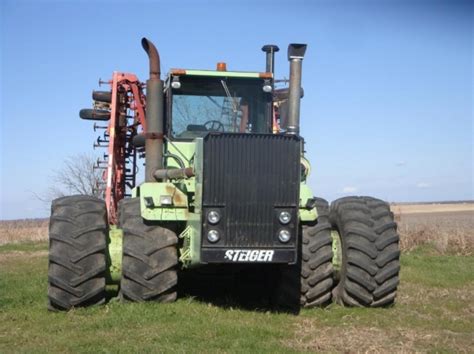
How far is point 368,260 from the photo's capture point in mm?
8469

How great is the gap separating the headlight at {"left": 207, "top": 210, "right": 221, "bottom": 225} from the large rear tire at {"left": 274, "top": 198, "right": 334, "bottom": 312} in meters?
1.40

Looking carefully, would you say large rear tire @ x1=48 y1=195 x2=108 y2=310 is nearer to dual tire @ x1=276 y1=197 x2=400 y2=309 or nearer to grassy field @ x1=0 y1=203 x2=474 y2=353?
grassy field @ x1=0 y1=203 x2=474 y2=353

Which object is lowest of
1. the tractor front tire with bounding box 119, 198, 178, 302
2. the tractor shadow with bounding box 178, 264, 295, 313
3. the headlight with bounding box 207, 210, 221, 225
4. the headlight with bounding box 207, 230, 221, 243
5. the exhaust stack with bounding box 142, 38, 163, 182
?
the tractor shadow with bounding box 178, 264, 295, 313

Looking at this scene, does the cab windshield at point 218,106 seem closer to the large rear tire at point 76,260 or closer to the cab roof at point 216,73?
the cab roof at point 216,73

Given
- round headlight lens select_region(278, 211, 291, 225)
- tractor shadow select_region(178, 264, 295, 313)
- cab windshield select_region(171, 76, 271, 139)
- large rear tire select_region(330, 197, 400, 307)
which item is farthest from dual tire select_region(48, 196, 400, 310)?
cab windshield select_region(171, 76, 271, 139)

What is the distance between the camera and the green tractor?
743cm

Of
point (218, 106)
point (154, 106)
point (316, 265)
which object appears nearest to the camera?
point (316, 265)

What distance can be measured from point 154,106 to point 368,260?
10.8ft

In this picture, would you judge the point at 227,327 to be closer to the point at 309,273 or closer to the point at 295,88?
the point at 309,273

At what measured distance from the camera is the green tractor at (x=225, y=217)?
7.43 metres

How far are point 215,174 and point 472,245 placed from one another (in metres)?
15.7

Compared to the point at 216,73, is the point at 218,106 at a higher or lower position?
lower

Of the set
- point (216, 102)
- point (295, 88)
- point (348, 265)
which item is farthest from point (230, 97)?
point (348, 265)


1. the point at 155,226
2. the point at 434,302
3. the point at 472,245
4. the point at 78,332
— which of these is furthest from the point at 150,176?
the point at 472,245
